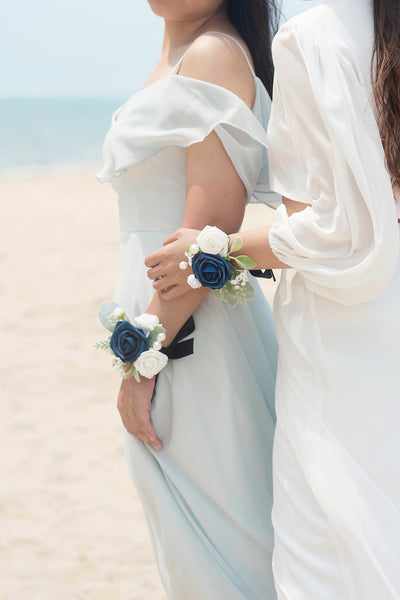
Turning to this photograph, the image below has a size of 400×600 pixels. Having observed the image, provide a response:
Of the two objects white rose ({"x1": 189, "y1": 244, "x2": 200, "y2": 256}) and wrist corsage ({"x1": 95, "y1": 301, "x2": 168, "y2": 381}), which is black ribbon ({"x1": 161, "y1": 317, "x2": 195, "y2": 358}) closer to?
wrist corsage ({"x1": 95, "y1": 301, "x2": 168, "y2": 381})

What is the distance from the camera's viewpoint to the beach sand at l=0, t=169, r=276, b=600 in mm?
3709

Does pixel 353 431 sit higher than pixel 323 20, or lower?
lower

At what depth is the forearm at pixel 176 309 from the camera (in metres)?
2.11

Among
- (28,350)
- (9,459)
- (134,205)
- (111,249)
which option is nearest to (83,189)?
(111,249)

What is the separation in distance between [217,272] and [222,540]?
2.65 ft

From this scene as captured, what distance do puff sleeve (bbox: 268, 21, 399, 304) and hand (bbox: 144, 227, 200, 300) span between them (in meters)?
0.32

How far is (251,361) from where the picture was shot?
2.28 m

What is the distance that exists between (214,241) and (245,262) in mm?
97

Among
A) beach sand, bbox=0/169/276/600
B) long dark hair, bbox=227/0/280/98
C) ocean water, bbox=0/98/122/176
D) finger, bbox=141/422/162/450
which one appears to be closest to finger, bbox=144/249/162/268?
finger, bbox=141/422/162/450

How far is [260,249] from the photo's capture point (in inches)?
73.0

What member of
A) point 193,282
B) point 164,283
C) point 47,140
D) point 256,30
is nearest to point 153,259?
point 164,283

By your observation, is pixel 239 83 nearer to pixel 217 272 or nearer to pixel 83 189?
pixel 217 272

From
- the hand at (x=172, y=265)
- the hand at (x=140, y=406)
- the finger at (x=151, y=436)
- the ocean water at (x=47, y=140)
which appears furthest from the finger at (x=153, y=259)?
the ocean water at (x=47, y=140)

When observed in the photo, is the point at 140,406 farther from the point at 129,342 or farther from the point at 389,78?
the point at 389,78
